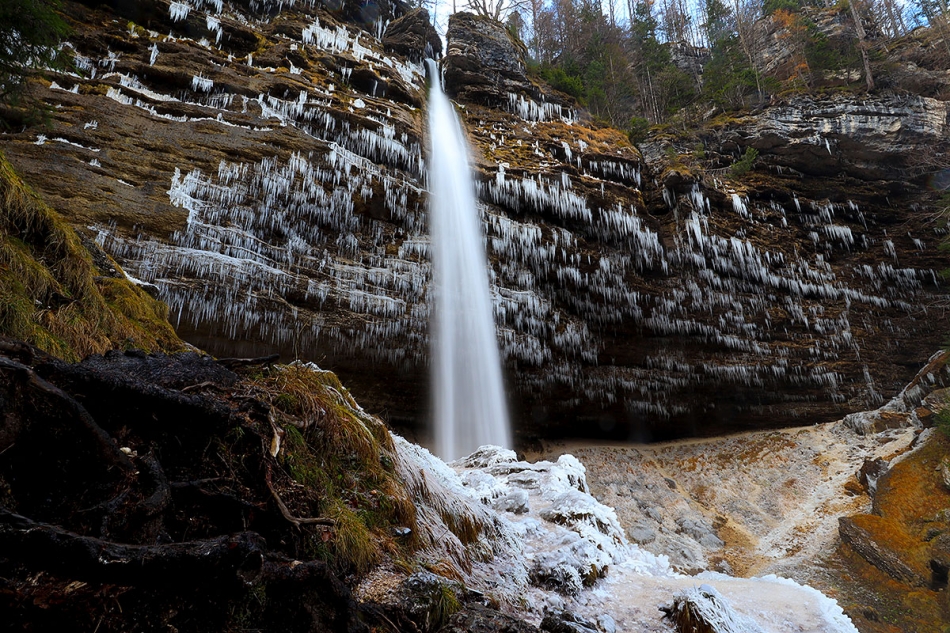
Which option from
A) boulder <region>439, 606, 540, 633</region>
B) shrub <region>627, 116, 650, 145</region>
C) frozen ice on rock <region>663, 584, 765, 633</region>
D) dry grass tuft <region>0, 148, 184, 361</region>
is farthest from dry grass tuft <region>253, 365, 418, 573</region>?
shrub <region>627, 116, 650, 145</region>

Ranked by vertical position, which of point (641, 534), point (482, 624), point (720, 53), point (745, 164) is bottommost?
point (641, 534)

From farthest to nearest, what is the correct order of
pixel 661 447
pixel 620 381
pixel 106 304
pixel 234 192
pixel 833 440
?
→ pixel 661 447
pixel 620 381
pixel 833 440
pixel 234 192
pixel 106 304

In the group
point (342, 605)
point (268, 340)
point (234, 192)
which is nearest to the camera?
point (342, 605)

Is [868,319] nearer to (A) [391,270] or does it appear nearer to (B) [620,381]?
(B) [620,381]

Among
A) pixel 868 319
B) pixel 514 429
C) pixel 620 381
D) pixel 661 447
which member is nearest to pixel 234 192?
pixel 514 429

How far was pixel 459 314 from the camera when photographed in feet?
45.0

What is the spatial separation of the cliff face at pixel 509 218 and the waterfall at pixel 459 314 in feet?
1.73

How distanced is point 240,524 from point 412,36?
19519 millimetres

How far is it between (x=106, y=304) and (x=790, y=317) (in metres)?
19.3

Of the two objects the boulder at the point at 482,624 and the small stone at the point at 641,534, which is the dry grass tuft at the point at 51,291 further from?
the small stone at the point at 641,534

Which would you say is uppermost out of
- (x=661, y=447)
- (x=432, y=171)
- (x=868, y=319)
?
(x=432, y=171)

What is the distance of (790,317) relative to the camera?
16.3 m

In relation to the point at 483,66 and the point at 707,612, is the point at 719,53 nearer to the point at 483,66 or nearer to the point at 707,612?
the point at 483,66

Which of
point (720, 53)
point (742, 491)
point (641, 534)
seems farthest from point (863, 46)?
point (641, 534)
